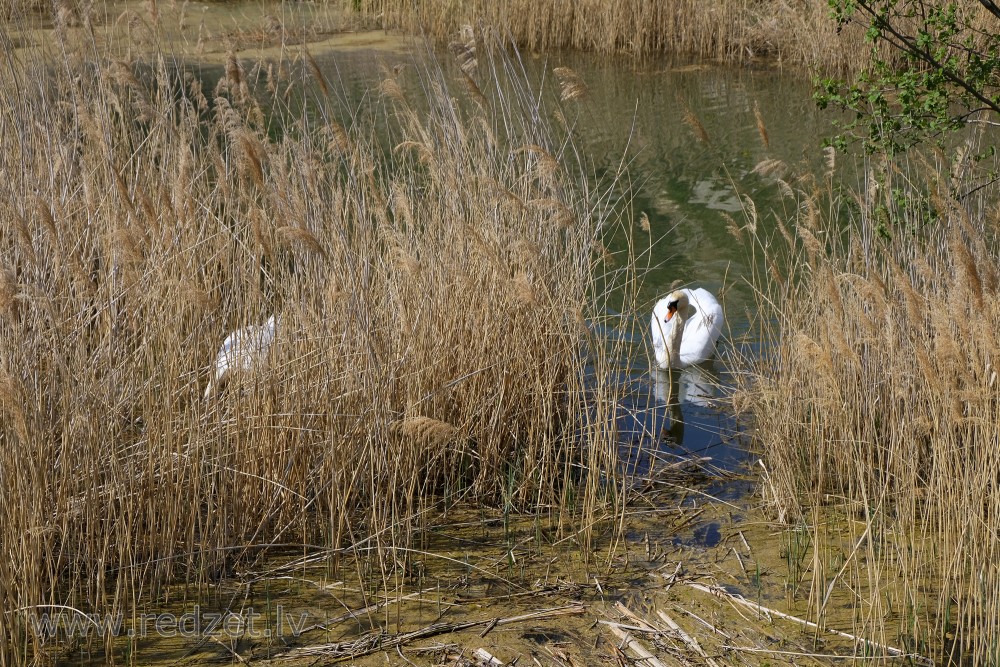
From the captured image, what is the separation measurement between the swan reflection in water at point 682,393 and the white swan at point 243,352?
2.04 m

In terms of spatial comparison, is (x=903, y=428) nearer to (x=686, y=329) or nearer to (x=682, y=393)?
(x=682, y=393)

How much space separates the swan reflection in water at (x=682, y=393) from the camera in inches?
188

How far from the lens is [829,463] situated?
11.9 ft

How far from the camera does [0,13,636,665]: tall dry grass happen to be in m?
2.69

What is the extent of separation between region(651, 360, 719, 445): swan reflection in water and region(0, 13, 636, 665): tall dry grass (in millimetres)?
848

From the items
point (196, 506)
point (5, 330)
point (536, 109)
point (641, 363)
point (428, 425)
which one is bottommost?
point (641, 363)

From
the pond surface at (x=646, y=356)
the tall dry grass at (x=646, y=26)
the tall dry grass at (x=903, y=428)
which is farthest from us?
the tall dry grass at (x=646, y=26)

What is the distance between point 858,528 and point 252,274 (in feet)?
6.87

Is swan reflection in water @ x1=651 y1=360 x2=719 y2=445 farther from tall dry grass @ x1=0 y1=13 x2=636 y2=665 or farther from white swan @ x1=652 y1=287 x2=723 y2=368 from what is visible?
tall dry grass @ x1=0 y1=13 x2=636 y2=665

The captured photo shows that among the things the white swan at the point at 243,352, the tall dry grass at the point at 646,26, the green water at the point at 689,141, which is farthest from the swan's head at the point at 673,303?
the tall dry grass at the point at 646,26

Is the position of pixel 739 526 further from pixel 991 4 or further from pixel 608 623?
pixel 991 4

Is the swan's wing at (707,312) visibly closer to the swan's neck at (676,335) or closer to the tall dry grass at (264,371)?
the swan's neck at (676,335)

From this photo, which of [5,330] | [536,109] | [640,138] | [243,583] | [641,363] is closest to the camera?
[5,330]

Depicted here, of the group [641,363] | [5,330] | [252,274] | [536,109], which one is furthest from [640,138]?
[5,330]
